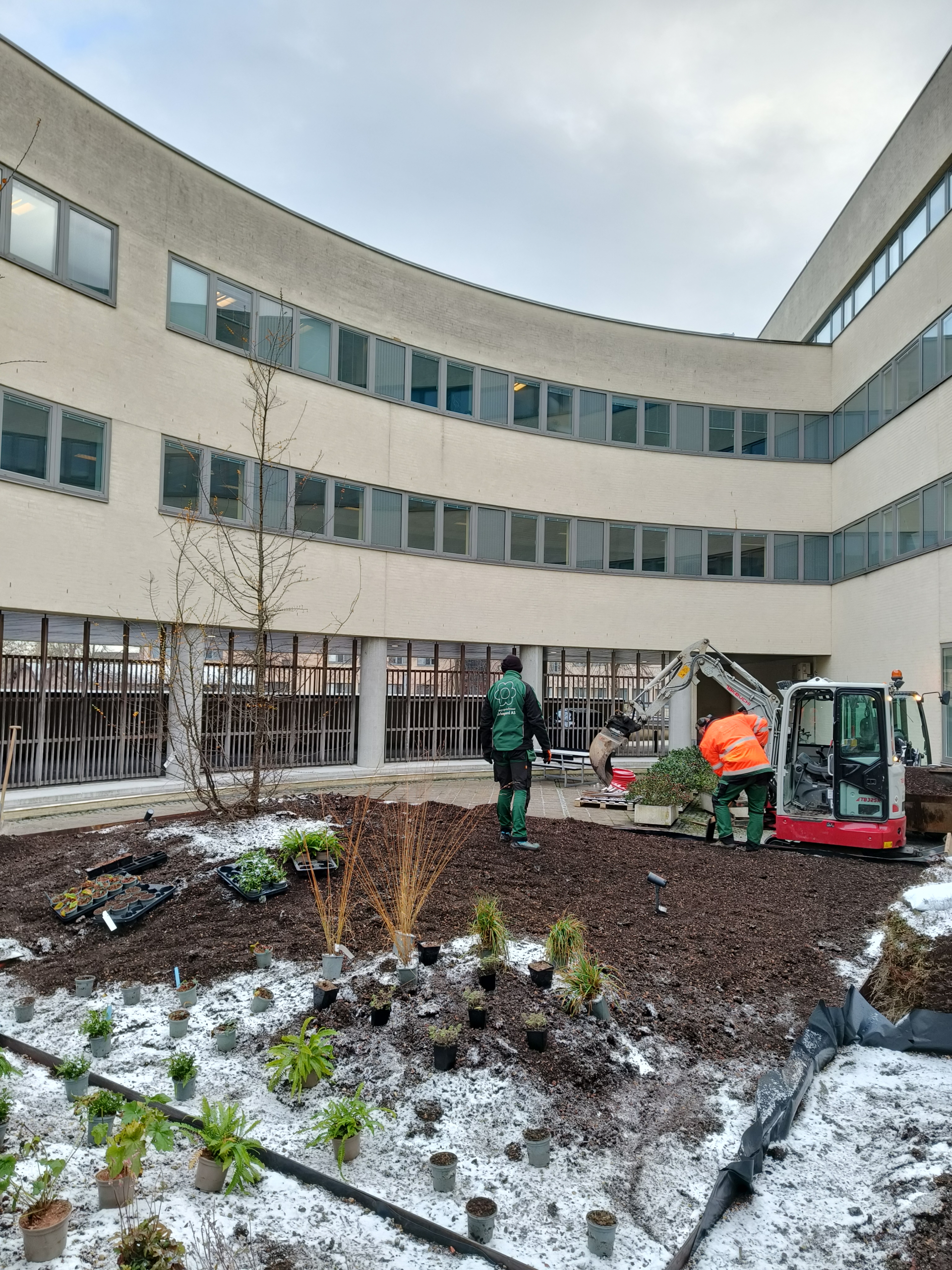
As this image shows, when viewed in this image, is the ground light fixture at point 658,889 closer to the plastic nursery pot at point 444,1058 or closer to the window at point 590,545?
the plastic nursery pot at point 444,1058

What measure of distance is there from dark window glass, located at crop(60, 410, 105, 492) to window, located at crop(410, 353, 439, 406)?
6794mm

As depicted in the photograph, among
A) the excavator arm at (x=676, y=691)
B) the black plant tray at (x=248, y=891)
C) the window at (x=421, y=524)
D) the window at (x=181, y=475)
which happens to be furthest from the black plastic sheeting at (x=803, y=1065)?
the window at (x=421, y=524)

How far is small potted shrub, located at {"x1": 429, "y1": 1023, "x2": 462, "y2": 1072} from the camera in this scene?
4.07 metres

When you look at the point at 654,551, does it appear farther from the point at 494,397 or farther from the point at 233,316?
the point at 233,316

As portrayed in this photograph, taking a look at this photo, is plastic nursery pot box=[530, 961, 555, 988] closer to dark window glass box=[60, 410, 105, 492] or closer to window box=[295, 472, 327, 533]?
dark window glass box=[60, 410, 105, 492]

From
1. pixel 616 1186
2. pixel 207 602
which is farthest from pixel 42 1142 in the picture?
pixel 207 602

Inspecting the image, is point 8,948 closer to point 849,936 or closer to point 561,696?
point 849,936

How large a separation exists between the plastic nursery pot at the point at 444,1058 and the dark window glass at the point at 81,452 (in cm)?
1084

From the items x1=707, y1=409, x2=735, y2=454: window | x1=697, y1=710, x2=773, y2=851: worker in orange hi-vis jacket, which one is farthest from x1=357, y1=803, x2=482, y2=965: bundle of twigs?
x1=707, y1=409, x2=735, y2=454: window

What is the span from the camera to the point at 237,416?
47.6 ft

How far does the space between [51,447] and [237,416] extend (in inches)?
134

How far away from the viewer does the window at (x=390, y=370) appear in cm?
1688

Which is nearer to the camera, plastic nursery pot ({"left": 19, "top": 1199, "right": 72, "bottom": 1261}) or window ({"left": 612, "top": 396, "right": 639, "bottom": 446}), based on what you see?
plastic nursery pot ({"left": 19, "top": 1199, "right": 72, "bottom": 1261})

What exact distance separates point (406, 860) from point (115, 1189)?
2515mm
